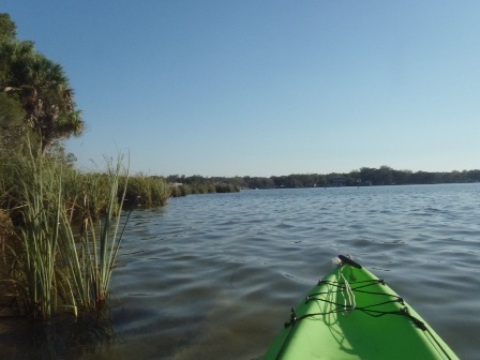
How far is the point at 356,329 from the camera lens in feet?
8.99

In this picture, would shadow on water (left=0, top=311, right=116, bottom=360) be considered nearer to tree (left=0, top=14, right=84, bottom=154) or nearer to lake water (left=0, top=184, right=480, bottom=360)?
lake water (left=0, top=184, right=480, bottom=360)

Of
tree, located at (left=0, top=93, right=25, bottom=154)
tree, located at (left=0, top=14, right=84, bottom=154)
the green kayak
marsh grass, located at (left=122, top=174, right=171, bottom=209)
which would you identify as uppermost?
tree, located at (left=0, top=14, right=84, bottom=154)

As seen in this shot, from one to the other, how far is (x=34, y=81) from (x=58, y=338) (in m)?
21.4

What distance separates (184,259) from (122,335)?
328 cm

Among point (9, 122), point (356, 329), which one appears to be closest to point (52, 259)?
point (356, 329)

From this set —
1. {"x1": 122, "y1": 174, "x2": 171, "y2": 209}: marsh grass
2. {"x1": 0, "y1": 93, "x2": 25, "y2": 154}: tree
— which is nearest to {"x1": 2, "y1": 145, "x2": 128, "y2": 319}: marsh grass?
{"x1": 0, "y1": 93, "x2": 25, "y2": 154}: tree

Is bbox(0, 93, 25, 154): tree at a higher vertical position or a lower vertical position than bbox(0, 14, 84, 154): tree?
lower

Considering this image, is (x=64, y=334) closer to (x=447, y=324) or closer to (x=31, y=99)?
(x=447, y=324)

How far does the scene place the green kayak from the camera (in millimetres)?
2264

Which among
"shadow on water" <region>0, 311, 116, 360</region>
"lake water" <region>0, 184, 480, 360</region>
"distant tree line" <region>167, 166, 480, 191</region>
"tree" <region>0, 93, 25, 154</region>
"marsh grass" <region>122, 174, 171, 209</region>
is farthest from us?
"distant tree line" <region>167, 166, 480, 191</region>

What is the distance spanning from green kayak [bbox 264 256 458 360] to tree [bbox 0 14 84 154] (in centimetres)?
1988

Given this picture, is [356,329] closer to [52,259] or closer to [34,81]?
[52,259]

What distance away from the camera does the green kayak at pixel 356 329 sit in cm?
226

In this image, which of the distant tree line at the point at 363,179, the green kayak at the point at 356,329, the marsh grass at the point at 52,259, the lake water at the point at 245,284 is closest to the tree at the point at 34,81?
the lake water at the point at 245,284
